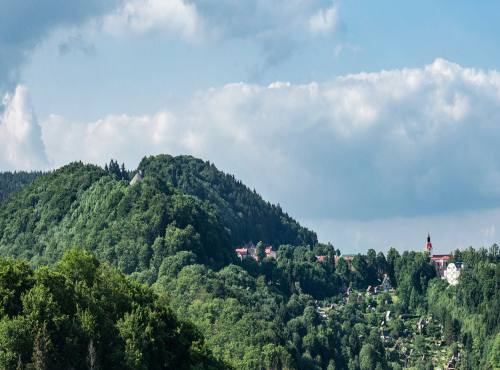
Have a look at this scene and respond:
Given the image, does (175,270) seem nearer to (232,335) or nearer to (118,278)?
(232,335)

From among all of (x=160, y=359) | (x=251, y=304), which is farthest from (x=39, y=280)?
(x=251, y=304)

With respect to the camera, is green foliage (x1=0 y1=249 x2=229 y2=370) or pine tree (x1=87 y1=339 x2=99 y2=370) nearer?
green foliage (x1=0 y1=249 x2=229 y2=370)

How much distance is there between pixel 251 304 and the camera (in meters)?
186

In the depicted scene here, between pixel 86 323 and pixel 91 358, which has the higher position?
pixel 86 323

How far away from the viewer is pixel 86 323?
8488 centimetres

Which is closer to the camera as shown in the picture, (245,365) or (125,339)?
(125,339)

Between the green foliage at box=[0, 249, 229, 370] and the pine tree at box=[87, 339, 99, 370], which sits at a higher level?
the green foliage at box=[0, 249, 229, 370]

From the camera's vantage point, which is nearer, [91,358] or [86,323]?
[91,358]

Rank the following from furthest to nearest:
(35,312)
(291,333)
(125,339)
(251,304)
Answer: (291,333)
(251,304)
(125,339)
(35,312)

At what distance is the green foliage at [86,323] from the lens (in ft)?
258

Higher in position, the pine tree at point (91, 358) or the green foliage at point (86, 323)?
the green foliage at point (86, 323)

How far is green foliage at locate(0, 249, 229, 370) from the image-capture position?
78688 millimetres

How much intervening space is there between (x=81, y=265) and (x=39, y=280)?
1009cm

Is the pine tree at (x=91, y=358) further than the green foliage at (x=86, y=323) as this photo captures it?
Yes
